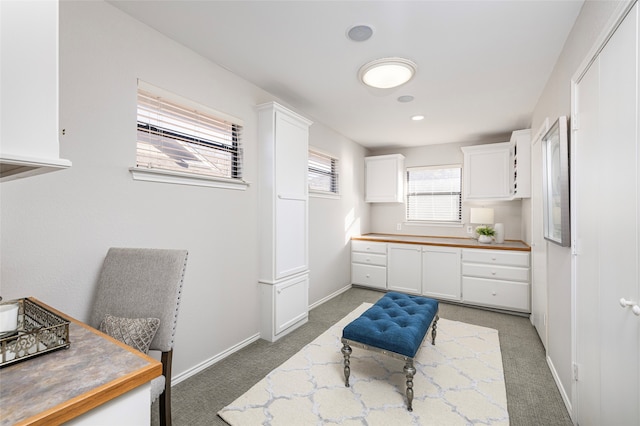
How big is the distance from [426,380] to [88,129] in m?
2.82

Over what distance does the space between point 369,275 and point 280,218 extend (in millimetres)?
2332

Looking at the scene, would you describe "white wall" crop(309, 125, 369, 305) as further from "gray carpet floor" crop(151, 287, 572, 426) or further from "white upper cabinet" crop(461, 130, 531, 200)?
"white upper cabinet" crop(461, 130, 531, 200)

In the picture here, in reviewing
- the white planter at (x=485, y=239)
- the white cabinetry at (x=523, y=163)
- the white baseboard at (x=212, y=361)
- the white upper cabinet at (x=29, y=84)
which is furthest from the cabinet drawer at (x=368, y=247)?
the white upper cabinet at (x=29, y=84)

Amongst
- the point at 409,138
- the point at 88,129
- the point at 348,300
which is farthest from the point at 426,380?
the point at 409,138

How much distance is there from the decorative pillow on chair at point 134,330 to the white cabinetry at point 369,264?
3566 mm

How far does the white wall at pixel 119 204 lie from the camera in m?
1.48

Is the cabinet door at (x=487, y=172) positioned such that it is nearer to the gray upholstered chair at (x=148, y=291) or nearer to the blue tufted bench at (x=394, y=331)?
the blue tufted bench at (x=394, y=331)

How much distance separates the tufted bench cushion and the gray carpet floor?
0.71m

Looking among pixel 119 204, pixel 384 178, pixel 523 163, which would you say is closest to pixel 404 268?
pixel 384 178

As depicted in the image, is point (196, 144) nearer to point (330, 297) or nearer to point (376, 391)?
point (376, 391)

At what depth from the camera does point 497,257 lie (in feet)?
12.1

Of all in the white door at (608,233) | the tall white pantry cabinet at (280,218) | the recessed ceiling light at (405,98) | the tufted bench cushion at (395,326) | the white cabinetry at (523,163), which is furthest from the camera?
the white cabinetry at (523,163)

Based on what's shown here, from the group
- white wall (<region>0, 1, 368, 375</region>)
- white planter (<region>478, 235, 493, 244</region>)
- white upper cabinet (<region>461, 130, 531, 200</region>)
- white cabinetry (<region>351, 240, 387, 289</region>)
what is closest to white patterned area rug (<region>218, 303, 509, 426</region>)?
white wall (<region>0, 1, 368, 375</region>)

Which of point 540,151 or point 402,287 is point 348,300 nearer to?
point 402,287
